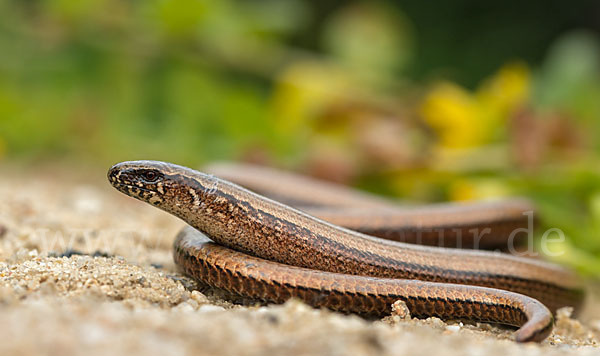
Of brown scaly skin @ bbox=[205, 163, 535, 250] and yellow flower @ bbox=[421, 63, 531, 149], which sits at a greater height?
yellow flower @ bbox=[421, 63, 531, 149]

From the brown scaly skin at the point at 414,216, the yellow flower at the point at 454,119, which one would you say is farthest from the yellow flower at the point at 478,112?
the brown scaly skin at the point at 414,216

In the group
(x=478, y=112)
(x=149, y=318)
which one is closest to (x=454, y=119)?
(x=478, y=112)

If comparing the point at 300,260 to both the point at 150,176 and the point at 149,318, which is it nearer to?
the point at 150,176

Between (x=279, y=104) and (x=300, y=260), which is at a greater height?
(x=279, y=104)

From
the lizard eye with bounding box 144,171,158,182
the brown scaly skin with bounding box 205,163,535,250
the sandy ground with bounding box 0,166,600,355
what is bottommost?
the sandy ground with bounding box 0,166,600,355

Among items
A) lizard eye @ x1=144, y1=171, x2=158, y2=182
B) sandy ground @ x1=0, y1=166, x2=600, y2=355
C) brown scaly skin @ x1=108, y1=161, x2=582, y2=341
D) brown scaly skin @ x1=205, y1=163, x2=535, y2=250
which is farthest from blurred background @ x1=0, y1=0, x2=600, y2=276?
lizard eye @ x1=144, y1=171, x2=158, y2=182

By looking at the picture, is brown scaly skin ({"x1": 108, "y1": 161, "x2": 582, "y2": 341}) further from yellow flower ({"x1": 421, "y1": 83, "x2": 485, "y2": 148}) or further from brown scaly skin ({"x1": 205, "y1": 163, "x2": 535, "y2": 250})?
yellow flower ({"x1": 421, "y1": 83, "x2": 485, "y2": 148})

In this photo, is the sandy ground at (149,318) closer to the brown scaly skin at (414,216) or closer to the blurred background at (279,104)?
the brown scaly skin at (414,216)
